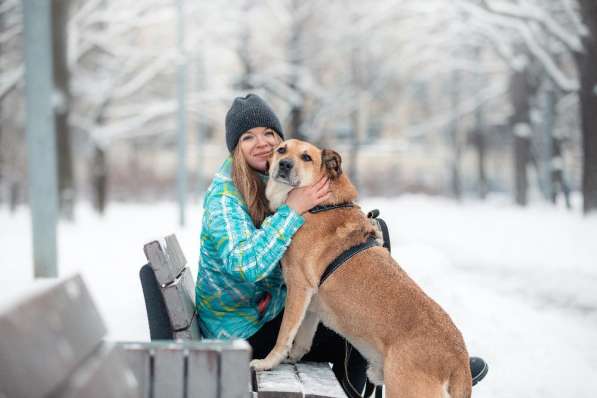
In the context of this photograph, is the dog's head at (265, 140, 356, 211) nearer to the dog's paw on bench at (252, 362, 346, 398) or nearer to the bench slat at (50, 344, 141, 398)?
the dog's paw on bench at (252, 362, 346, 398)

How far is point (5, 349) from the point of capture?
1.01 meters

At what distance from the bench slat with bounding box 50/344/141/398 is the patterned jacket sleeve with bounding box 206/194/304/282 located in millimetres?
1225

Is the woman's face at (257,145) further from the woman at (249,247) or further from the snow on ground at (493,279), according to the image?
the snow on ground at (493,279)

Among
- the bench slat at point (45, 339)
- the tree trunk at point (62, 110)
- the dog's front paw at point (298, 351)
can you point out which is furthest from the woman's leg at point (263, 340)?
the tree trunk at point (62, 110)

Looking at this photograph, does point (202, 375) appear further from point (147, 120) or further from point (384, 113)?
point (384, 113)

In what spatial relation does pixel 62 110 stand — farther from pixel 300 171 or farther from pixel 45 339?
pixel 45 339

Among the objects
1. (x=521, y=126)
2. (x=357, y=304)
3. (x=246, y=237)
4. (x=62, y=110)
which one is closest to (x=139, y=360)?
(x=246, y=237)

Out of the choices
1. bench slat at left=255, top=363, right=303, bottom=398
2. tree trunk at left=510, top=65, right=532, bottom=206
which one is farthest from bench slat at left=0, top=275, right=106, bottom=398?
tree trunk at left=510, top=65, right=532, bottom=206

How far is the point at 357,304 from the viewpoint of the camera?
283 centimetres

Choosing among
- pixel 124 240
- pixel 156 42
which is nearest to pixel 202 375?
pixel 124 240

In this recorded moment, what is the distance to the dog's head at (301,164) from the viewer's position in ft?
11.1

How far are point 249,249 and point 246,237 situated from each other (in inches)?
3.6

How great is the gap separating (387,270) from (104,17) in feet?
55.0

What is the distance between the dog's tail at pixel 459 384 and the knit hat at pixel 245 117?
1.79 metres
